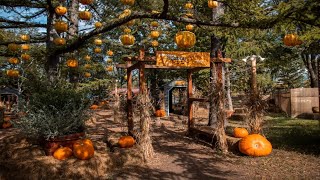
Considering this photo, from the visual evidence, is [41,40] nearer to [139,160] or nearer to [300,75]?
[139,160]

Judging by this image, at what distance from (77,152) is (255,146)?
3.99 metres

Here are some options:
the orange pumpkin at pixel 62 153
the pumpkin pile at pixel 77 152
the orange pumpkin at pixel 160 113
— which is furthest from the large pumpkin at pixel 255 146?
the orange pumpkin at pixel 160 113

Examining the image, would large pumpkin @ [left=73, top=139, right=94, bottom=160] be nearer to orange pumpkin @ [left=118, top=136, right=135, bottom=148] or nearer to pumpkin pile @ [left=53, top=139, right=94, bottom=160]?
pumpkin pile @ [left=53, top=139, right=94, bottom=160]

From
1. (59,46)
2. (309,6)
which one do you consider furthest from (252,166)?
(59,46)

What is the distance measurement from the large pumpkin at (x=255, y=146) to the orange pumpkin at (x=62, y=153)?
13.0ft

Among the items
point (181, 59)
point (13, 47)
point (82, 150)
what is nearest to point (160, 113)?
point (181, 59)

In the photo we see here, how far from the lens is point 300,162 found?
571 cm

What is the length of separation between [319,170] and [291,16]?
3.02m

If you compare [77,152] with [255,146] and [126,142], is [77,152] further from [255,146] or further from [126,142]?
[255,146]

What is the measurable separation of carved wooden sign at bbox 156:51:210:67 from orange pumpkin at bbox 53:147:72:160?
3278 millimetres

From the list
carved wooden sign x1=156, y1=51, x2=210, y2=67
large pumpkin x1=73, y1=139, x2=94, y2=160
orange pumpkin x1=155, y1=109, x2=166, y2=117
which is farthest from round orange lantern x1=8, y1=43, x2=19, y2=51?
orange pumpkin x1=155, y1=109, x2=166, y2=117

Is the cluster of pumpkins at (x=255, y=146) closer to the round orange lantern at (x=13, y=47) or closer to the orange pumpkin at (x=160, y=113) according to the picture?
the round orange lantern at (x=13, y=47)

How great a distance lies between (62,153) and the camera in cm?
531

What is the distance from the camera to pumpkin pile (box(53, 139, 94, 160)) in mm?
5281
